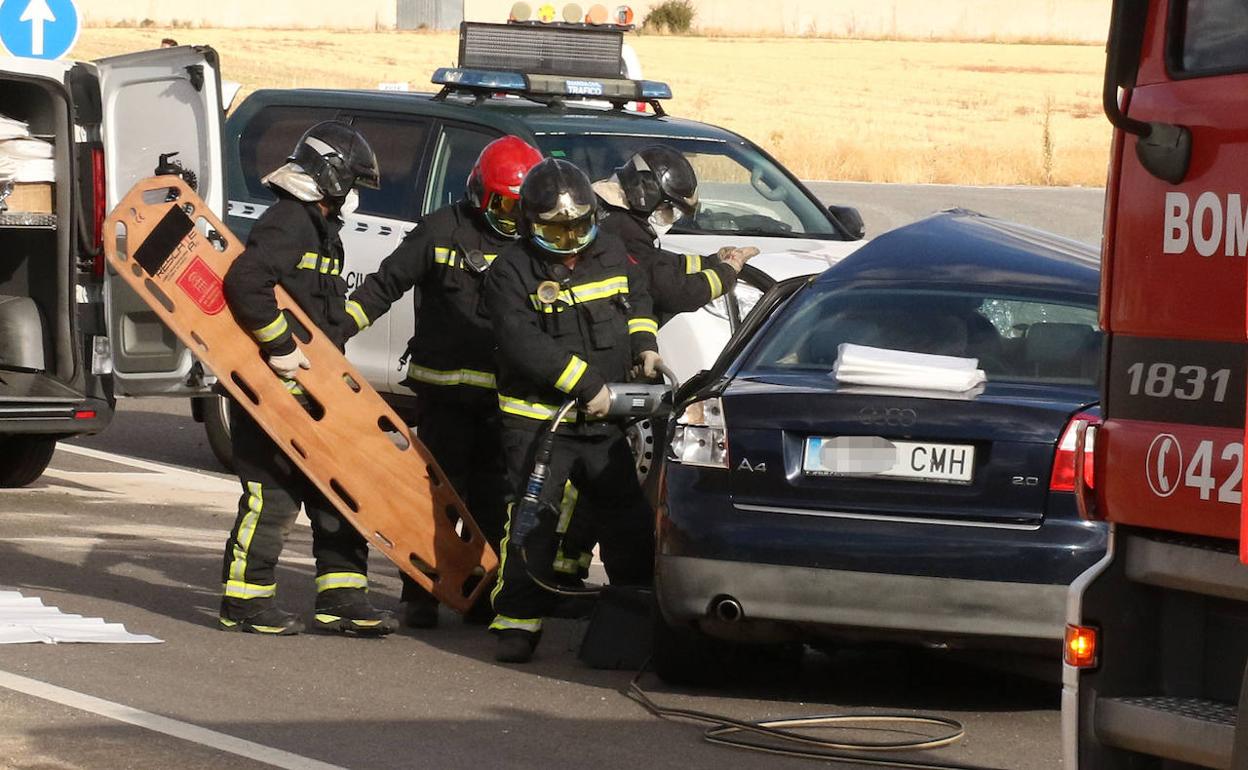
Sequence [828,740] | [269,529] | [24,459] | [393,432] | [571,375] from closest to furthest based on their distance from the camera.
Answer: [828,740], [571,375], [269,529], [393,432], [24,459]

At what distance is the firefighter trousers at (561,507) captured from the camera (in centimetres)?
745

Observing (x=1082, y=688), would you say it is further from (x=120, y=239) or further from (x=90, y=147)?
(x=90, y=147)

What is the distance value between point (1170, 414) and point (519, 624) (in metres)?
3.55

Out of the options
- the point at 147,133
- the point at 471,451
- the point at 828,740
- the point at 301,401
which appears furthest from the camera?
the point at 147,133

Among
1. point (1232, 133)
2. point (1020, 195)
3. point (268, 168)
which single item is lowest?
point (1020, 195)

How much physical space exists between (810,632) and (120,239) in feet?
9.85

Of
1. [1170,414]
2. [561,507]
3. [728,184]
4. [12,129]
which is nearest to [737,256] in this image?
[561,507]

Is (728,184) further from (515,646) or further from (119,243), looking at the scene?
(515,646)

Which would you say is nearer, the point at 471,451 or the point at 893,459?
the point at 893,459

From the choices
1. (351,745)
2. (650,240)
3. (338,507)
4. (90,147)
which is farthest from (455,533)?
(90,147)

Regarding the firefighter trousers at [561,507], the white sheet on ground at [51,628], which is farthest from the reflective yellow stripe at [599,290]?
the white sheet on ground at [51,628]

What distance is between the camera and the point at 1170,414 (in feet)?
14.1

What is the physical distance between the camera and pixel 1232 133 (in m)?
4.22

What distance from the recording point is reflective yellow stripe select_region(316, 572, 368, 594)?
784 centimetres
